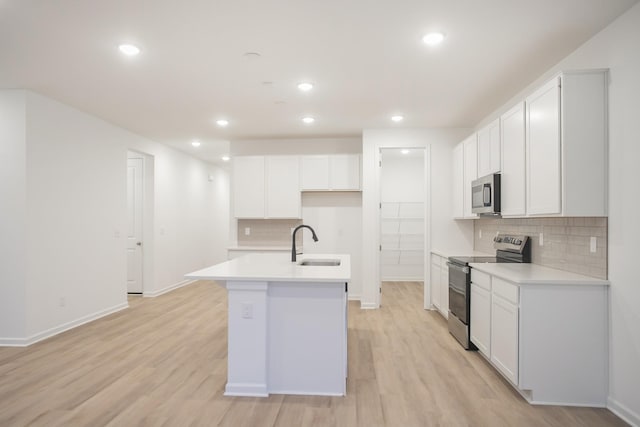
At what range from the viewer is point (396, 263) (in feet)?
25.1

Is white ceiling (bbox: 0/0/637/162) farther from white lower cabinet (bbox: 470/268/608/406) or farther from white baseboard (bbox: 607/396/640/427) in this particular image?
white baseboard (bbox: 607/396/640/427)

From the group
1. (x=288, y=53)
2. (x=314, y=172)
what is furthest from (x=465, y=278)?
(x=314, y=172)

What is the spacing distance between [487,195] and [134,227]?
5450mm

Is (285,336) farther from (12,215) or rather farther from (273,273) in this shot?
(12,215)

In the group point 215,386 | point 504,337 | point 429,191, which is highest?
point 429,191

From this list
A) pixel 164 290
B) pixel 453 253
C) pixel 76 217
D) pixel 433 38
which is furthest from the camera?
pixel 164 290

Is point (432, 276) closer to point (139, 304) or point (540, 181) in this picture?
point (540, 181)

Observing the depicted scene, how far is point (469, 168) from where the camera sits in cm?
440

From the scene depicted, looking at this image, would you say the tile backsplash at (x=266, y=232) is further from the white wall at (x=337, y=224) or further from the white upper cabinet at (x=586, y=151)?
the white upper cabinet at (x=586, y=151)

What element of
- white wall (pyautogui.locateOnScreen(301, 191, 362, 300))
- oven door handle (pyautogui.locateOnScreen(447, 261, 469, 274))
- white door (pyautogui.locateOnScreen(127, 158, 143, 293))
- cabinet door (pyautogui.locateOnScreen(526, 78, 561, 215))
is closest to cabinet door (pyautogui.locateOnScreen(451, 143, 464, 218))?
oven door handle (pyautogui.locateOnScreen(447, 261, 469, 274))

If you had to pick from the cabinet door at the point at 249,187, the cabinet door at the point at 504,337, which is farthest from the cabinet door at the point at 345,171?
the cabinet door at the point at 504,337

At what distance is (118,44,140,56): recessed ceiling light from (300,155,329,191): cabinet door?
3.15 m

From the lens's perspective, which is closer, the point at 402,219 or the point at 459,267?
the point at 459,267

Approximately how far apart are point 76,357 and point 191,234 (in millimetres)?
4103
